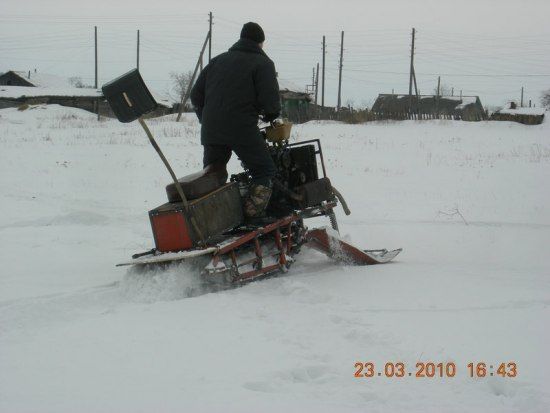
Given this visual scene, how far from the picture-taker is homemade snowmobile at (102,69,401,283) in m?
4.36

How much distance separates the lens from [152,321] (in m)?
3.78

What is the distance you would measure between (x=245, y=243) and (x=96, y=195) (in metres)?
4.93

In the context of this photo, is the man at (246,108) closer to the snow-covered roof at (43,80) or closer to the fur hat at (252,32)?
the fur hat at (252,32)

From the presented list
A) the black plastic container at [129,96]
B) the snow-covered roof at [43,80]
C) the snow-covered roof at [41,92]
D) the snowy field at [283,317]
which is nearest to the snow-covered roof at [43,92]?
the snow-covered roof at [41,92]

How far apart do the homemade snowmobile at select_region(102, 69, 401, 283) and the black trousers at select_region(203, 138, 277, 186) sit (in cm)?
13

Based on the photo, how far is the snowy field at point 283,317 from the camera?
9.12 ft

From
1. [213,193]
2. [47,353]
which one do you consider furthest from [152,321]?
[213,193]

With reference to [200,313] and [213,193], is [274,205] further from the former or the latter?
[200,313]

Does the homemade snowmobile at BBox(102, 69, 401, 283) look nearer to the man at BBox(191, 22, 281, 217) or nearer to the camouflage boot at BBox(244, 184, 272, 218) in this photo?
the camouflage boot at BBox(244, 184, 272, 218)

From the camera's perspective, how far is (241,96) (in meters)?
4.95

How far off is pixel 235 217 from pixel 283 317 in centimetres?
127

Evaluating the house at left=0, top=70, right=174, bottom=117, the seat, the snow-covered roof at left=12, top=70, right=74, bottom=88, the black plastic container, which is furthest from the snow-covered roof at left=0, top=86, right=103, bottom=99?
the black plastic container
